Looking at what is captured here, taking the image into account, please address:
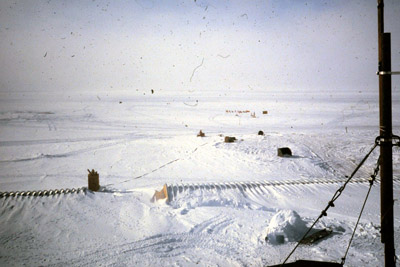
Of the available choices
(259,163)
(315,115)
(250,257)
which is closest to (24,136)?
(259,163)

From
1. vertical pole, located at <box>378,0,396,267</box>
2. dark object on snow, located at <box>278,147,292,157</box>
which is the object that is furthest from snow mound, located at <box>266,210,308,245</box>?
dark object on snow, located at <box>278,147,292,157</box>

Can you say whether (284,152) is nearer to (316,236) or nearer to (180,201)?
(180,201)

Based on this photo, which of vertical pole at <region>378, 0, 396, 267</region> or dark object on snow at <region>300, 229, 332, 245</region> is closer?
vertical pole at <region>378, 0, 396, 267</region>

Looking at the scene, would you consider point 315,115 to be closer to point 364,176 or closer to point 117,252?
point 364,176

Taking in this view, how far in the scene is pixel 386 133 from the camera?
127 inches

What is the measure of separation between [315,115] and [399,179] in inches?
617

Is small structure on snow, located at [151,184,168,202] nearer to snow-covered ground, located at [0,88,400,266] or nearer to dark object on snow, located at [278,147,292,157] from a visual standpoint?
snow-covered ground, located at [0,88,400,266]

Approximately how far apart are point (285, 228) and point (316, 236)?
2.18 ft

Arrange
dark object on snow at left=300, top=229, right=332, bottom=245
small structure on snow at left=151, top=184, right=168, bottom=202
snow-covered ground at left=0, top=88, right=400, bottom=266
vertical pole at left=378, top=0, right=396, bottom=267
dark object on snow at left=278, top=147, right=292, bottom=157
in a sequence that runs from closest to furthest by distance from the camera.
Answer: vertical pole at left=378, top=0, right=396, bottom=267 < snow-covered ground at left=0, top=88, right=400, bottom=266 < dark object on snow at left=300, top=229, right=332, bottom=245 < small structure on snow at left=151, top=184, right=168, bottom=202 < dark object on snow at left=278, top=147, right=292, bottom=157

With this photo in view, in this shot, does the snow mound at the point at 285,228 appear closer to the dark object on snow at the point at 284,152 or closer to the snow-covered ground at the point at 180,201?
the snow-covered ground at the point at 180,201

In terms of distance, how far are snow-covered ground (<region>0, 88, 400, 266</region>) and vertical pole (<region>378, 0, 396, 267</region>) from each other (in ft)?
5.31

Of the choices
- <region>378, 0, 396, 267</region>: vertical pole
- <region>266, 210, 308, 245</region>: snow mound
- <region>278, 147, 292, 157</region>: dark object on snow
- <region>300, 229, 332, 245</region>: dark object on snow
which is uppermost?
<region>378, 0, 396, 267</region>: vertical pole

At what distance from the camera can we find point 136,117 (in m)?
23.7

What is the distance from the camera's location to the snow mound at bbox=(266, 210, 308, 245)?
526cm
